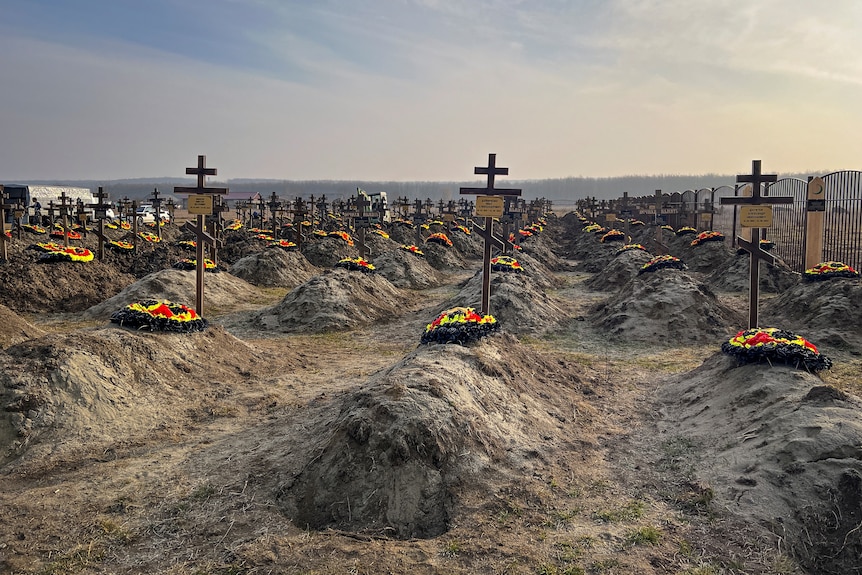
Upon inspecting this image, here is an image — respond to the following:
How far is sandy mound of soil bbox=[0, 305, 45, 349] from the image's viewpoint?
999 centimetres

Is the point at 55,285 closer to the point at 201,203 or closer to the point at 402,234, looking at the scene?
the point at 201,203

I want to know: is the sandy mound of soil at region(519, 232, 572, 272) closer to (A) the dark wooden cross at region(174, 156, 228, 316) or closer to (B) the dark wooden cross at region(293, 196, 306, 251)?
(B) the dark wooden cross at region(293, 196, 306, 251)

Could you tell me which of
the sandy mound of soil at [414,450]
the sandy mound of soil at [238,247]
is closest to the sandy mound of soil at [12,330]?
the sandy mound of soil at [414,450]

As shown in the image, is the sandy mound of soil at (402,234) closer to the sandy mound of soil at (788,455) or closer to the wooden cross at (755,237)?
the wooden cross at (755,237)

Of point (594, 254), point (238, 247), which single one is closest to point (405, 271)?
point (238, 247)

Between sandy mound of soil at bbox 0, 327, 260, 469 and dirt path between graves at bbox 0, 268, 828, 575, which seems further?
sandy mound of soil at bbox 0, 327, 260, 469

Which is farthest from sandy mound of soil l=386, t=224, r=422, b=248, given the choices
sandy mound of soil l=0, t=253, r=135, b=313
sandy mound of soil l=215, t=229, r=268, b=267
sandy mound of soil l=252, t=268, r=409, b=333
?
sandy mound of soil l=0, t=253, r=135, b=313

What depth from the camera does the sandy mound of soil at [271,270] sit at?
875 inches

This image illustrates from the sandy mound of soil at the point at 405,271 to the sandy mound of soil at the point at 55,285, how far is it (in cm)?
903

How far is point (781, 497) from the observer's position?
18.8ft

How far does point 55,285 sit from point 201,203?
7247mm

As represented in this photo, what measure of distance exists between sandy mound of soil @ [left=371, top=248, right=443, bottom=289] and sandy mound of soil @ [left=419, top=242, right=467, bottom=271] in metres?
3.67

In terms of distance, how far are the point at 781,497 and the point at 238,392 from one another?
7529mm

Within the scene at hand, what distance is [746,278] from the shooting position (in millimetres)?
21500
